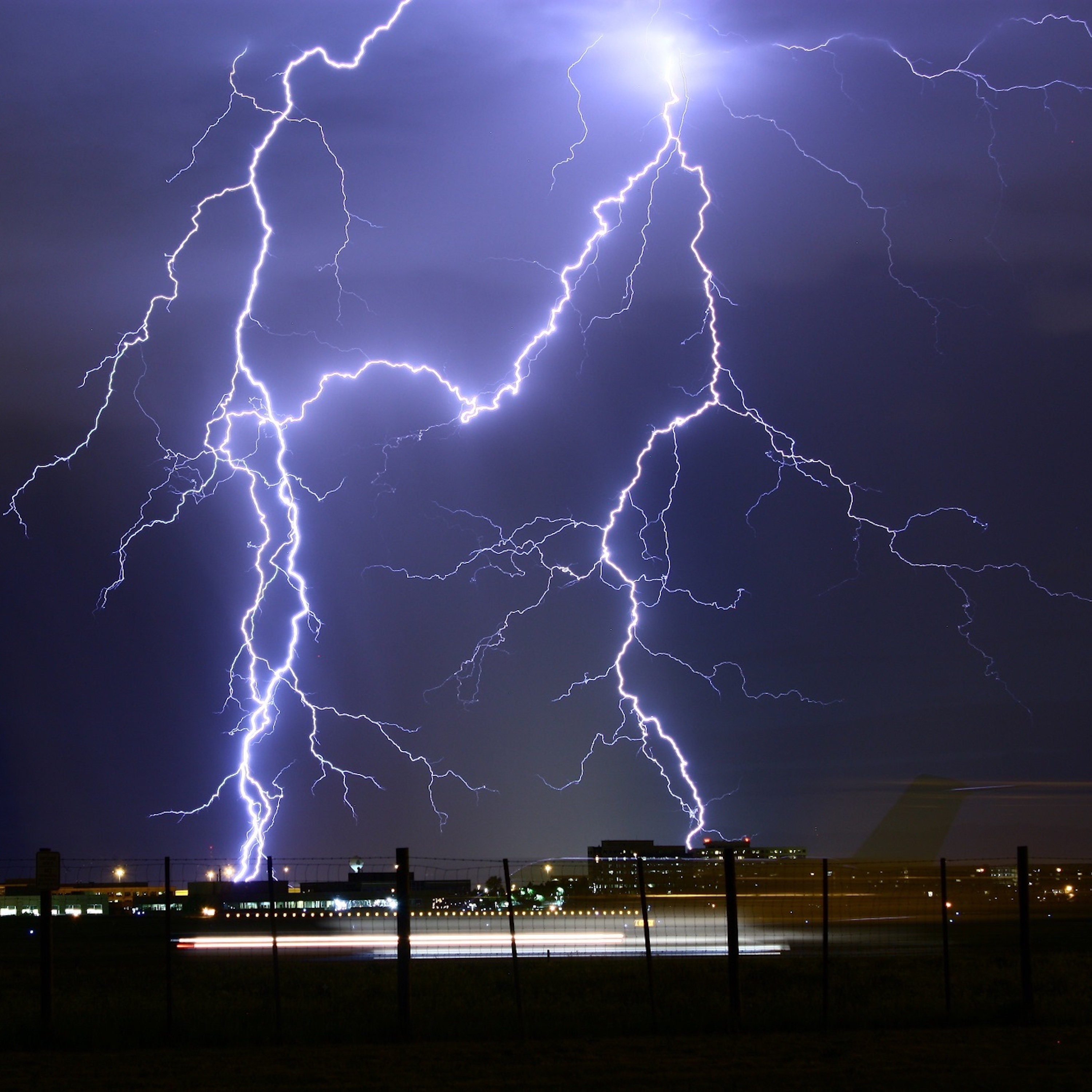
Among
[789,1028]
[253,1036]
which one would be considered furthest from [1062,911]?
[253,1036]

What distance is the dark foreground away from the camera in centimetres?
775

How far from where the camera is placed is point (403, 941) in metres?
9.22

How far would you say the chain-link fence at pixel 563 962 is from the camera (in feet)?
31.8

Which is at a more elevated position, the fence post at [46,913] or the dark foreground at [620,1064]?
the fence post at [46,913]

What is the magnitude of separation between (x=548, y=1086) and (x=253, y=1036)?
3.01 m

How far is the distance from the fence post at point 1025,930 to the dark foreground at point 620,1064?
0.45 m

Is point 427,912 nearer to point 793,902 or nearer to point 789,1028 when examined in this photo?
point 793,902

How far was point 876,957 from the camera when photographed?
16.6 meters

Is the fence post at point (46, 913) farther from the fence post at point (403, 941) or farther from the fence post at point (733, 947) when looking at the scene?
the fence post at point (733, 947)

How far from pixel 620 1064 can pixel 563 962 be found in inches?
320

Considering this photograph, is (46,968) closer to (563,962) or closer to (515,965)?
(515,965)

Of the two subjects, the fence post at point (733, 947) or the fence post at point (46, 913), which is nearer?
the fence post at point (46, 913)

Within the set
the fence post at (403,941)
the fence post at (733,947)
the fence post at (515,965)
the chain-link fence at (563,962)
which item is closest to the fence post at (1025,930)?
the chain-link fence at (563,962)

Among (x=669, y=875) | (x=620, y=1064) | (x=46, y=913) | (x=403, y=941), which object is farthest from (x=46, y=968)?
(x=669, y=875)
